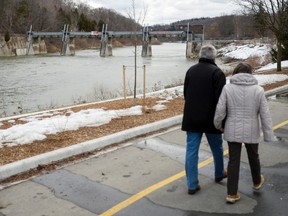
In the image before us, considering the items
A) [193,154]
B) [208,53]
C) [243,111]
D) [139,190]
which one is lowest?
[139,190]

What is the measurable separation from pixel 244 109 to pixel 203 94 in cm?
54

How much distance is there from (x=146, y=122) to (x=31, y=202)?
14.0 feet

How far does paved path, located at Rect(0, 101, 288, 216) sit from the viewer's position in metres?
4.36

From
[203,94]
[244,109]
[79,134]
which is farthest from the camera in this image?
[79,134]

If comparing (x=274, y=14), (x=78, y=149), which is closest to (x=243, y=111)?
(x=78, y=149)

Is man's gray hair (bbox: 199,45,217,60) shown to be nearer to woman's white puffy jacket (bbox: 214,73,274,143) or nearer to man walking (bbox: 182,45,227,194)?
man walking (bbox: 182,45,227,194)

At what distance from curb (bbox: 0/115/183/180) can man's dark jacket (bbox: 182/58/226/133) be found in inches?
94.1

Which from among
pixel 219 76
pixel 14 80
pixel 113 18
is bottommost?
pixel 14 80

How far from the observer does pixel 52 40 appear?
4218 inches

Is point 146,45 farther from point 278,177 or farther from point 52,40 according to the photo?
point 278,177

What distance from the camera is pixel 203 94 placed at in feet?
15.0

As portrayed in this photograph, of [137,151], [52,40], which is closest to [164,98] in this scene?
[137,151]

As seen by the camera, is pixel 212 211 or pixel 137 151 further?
pixel 137 151

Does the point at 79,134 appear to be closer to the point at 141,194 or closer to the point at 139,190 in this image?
the point at 139,190
